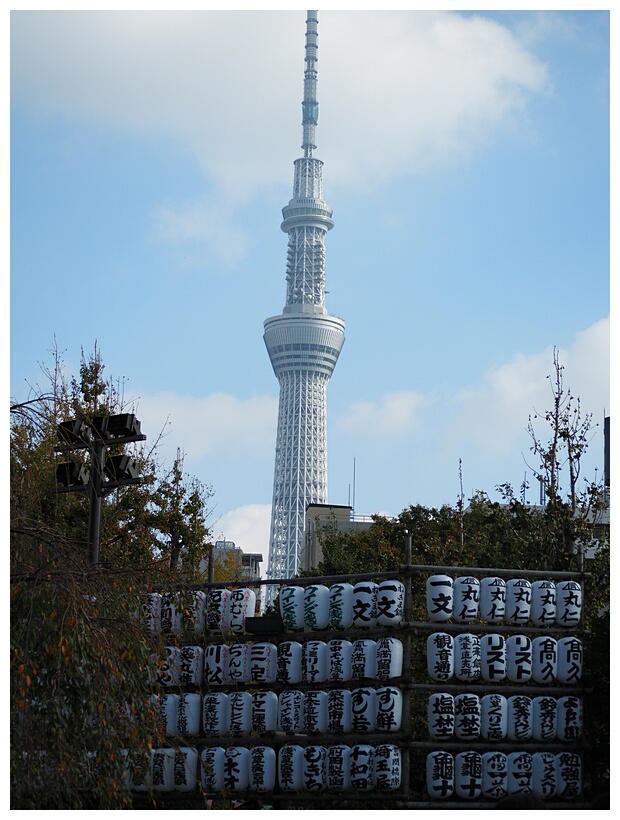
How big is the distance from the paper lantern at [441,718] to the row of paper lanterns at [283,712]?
0.37 meters

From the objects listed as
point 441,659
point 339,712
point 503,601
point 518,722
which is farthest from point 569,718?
point 339,712

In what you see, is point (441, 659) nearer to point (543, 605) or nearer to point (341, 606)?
point (341, 606)

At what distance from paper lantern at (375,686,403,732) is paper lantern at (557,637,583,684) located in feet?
6.15

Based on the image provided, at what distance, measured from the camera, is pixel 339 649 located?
11.4m

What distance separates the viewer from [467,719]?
11102mm

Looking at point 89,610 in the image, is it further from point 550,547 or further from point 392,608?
point 550,547

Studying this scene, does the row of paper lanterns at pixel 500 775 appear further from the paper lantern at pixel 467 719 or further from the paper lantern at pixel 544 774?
the paper lantern at pixel 467 719

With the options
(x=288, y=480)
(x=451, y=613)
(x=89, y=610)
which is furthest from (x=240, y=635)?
(x=288, y=480)

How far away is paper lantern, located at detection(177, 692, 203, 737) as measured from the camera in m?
11.7

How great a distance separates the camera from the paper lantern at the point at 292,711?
11.4 m

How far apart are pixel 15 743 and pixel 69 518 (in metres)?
11.4

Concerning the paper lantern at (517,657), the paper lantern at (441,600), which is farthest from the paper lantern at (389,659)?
the paper lantern at (517,657)

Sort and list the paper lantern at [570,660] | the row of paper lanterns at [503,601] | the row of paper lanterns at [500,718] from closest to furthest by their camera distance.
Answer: the row of paper lanterns at [500,718], the paper lantern at [570,660], the row of paper lanterns at [503,601]

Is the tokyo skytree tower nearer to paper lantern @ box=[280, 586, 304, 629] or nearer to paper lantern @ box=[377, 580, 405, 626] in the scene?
paper lantern @ box=[280, 586, 304, 629]
